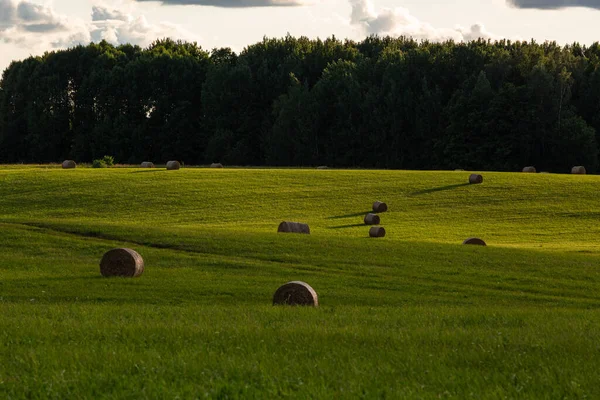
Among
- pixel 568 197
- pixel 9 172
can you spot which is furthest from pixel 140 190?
pixel 568 197

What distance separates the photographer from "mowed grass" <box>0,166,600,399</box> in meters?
11.3

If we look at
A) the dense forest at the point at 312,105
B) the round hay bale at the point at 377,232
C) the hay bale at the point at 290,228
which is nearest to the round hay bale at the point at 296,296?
the hay bale at the point at 290,228

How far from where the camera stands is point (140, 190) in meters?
65.9

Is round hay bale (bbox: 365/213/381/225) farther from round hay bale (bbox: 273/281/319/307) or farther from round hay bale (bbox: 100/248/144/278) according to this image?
round hay bale (bbox: 273/281/319/307)

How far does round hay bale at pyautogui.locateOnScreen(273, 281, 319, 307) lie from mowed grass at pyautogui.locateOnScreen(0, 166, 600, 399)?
0.43 m

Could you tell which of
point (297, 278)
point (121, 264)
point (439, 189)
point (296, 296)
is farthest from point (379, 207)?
point (296, 296)

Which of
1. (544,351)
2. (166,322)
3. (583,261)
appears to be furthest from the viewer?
(583,261)

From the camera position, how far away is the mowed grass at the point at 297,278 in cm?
1128

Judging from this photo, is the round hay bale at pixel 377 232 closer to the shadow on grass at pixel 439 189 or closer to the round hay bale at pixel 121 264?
the shadow on grass at pixel 439 189

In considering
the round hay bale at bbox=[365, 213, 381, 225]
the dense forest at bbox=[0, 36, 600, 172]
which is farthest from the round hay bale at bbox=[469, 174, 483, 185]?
the dense forest at bbox=[0, 36, 600, 172]

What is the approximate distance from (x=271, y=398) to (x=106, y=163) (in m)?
79.1

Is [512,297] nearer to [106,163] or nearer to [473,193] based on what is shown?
[473,193]

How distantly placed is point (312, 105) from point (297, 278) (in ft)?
283

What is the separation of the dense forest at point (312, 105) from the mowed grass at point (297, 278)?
2971cm
